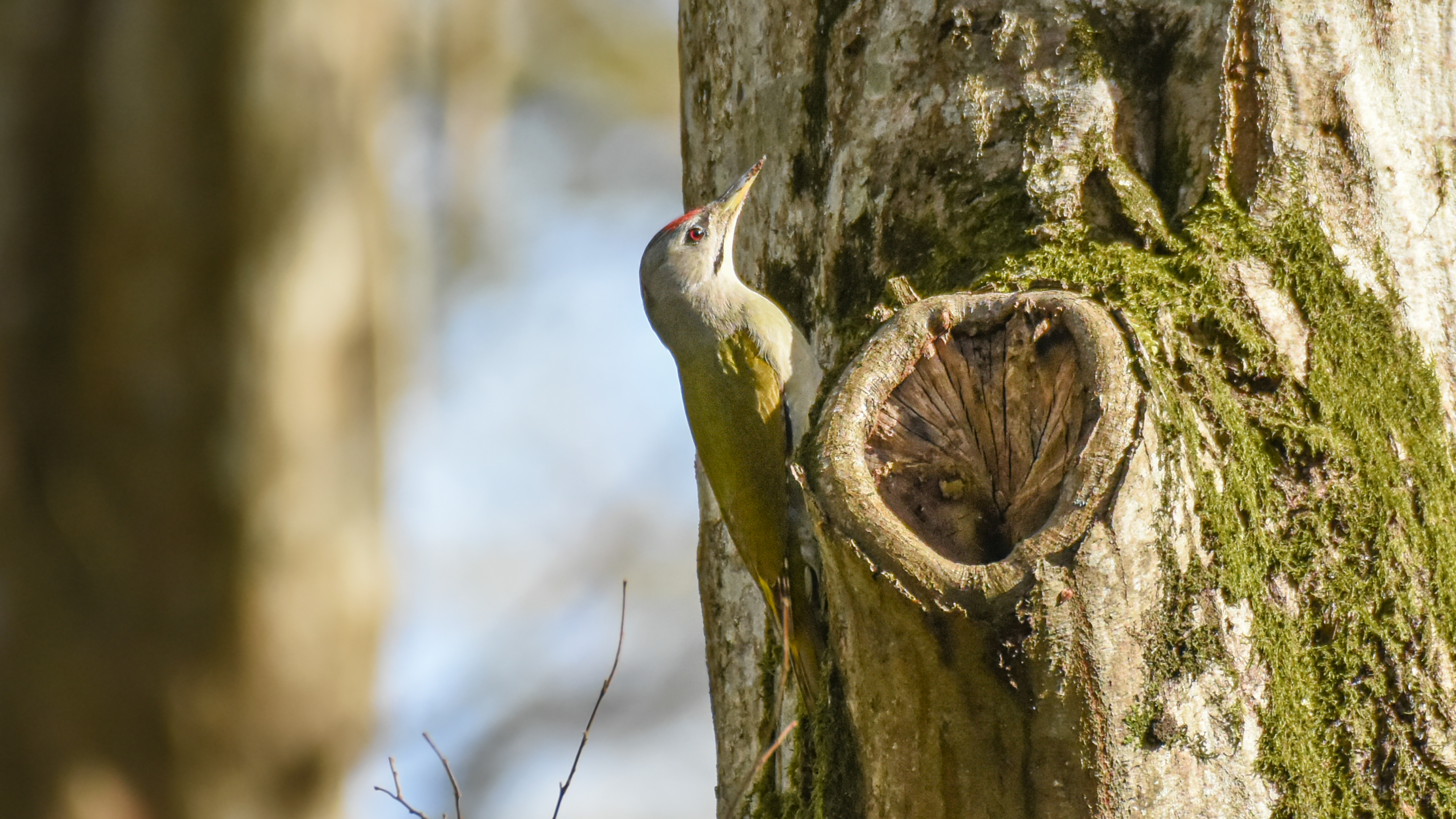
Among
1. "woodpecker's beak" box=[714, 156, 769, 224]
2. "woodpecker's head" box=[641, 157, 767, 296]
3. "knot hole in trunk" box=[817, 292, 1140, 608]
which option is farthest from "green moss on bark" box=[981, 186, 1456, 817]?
"woodpecker's head" box=[641, 157, 767, 296]

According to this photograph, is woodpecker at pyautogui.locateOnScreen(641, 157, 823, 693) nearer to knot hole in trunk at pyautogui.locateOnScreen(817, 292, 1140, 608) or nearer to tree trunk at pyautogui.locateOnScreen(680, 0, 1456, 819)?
tree trunk at pyautogui.locateOnScreen(680, 0, 1456, 819)

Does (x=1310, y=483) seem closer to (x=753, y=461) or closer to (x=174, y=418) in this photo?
(x=753, y=461)

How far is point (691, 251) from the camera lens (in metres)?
3.85

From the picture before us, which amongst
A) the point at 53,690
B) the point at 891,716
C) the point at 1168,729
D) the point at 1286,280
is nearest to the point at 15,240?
the point at 53,690

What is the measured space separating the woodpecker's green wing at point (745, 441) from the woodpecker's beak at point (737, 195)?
1.44 feet

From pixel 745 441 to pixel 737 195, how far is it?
764mm

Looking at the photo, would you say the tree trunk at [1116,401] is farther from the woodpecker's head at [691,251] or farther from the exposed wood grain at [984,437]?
the woodpecker's head at [691,251]

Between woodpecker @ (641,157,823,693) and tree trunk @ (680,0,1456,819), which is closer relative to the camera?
tree trunk @ (680,0,1456,819)

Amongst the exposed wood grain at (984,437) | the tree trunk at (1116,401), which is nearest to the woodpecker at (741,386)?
the tree trunk at (1116,401)

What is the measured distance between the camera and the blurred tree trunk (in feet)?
Result: 7.36

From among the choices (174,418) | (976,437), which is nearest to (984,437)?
(976,437)

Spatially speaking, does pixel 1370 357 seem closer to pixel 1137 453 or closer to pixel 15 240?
pixel 1137 453

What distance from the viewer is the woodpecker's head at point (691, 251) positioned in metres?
3.34

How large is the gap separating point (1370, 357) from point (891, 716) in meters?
1.13
